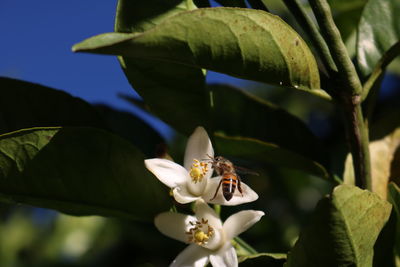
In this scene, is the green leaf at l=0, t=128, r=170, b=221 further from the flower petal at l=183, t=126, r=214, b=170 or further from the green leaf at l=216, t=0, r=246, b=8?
the green leaf at l=216, t=0, r=246, b=8

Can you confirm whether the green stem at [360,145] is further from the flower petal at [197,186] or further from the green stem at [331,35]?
the flower petal at [197,186]

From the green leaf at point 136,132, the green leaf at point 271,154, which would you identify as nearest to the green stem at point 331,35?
the green leaf at point 271,154

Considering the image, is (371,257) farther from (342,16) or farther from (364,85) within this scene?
(342,16)

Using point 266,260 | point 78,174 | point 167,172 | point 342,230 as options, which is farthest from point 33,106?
point 342,230

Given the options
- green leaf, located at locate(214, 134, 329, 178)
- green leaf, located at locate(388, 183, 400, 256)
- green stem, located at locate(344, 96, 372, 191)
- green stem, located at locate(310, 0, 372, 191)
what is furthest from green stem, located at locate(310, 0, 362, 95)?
green leaf, located at locate(214, 134, 329, 178)

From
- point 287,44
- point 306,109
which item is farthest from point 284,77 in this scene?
point 306,109
